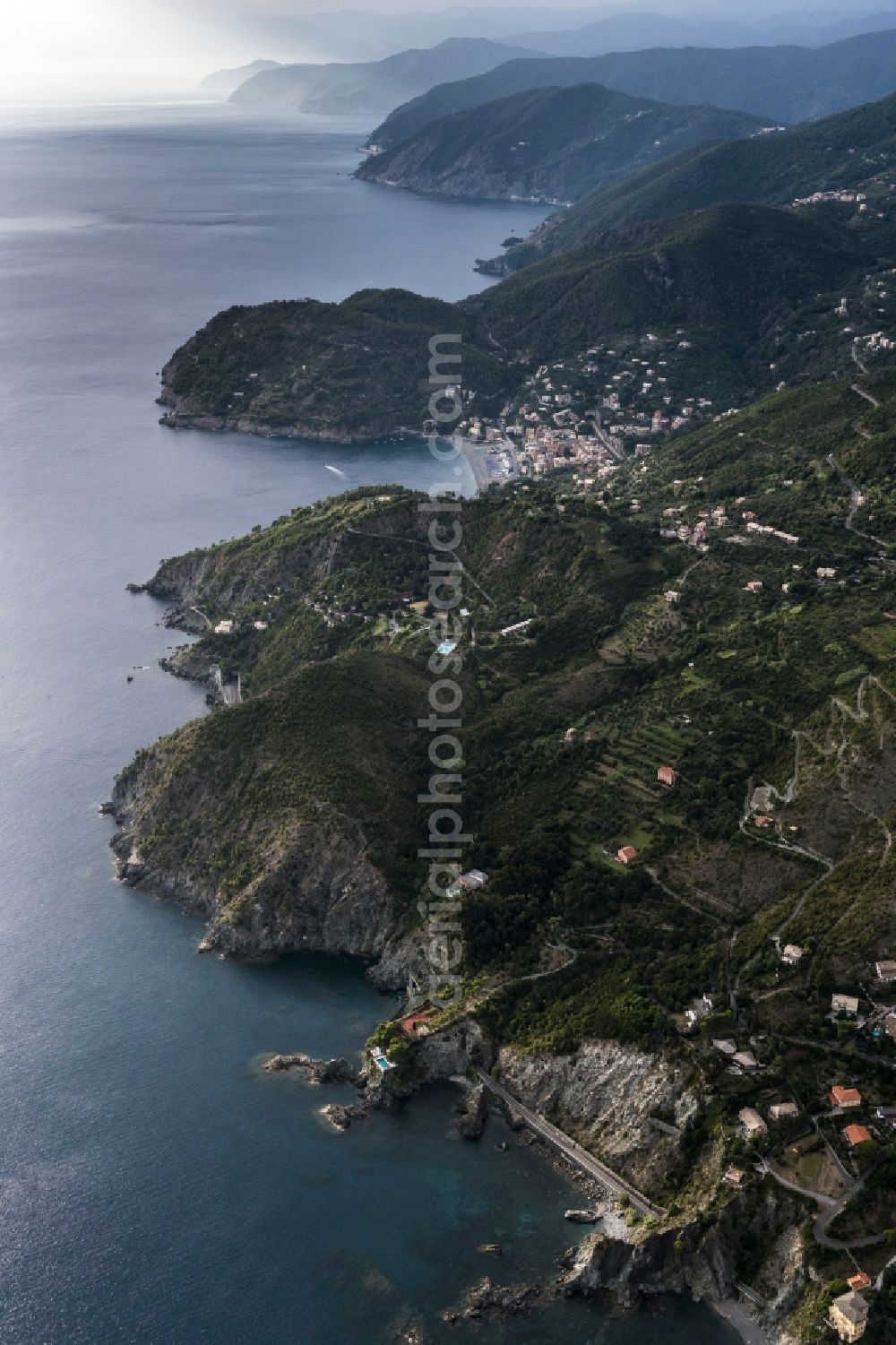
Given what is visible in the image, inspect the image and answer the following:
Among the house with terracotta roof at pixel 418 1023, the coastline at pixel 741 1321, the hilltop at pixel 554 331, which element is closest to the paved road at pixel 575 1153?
the house with terracotta roof at pixel 418 1023

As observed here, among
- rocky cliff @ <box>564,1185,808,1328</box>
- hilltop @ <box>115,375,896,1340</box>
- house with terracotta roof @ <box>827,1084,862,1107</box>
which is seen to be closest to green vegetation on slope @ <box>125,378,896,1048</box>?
hilltop @ <box>115,375,896,1340</box>

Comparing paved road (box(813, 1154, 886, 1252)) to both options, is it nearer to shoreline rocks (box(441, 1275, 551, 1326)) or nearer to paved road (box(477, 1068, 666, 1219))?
paved road (box(477, 1068, 666, 1219))

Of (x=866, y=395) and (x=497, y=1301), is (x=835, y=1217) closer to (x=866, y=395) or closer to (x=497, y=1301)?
(x=497, y=1301)

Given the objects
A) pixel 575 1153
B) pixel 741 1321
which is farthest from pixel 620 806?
pixel 741 1321

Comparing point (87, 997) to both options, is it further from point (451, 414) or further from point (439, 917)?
point (451, 414)

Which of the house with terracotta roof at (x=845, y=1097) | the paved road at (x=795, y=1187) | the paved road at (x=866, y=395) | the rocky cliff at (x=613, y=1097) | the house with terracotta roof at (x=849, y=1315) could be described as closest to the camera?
the house with terracotta roof at (x=849, y=1315)

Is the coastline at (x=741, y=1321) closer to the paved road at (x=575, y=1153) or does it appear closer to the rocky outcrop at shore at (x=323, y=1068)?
the paved road at (x=575, y=1153)
